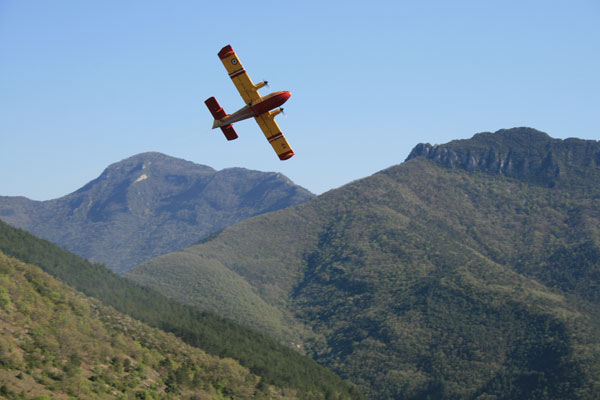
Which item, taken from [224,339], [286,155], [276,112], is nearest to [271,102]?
[276,112]

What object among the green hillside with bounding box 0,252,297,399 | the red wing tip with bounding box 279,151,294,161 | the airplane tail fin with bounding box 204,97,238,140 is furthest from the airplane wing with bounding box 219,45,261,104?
the green hillside with bounding box 0,252,297,399

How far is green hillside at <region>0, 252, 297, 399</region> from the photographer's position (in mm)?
78375

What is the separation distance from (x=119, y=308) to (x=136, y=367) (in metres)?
82.6

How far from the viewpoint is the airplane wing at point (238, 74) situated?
2547 inches

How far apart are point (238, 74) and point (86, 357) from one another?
182ft

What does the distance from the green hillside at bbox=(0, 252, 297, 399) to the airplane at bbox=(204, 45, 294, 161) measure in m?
38.9

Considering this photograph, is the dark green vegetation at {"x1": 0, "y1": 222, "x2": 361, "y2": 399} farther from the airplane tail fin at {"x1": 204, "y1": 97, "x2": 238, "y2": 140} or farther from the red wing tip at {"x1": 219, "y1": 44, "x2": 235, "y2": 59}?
the red wing tip at {"x1": 219, "y1": 44, "x2": 235, "y2": 59}

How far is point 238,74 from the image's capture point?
6469cm

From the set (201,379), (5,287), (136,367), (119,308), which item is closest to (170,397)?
(136,367)

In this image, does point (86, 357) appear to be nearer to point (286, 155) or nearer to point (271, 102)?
point (286, 155)

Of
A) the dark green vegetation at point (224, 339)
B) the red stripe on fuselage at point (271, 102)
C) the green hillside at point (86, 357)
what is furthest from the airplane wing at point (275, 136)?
the dark green vegetation at point (224, 339)

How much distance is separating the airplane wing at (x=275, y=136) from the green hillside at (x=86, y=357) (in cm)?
4029

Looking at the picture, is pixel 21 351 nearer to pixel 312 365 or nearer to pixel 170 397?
pixel 170 397

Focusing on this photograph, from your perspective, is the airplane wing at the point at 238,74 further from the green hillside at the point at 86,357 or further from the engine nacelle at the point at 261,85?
the green hillside at the point at 86,357
